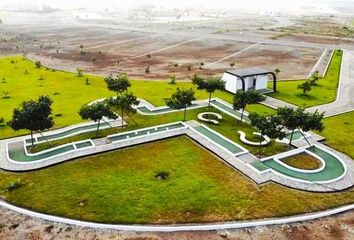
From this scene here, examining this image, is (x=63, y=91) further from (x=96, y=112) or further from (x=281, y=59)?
(x=281, y=59)

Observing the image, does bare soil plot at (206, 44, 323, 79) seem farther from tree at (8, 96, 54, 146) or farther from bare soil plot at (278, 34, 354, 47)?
tree at (8, 96, 54, 146)

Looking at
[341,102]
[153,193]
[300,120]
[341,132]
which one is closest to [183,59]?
A: [341,102]

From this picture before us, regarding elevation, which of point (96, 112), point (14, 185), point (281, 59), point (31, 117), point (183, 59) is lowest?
point (183, 59)

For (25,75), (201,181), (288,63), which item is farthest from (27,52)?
Result: (201,181)

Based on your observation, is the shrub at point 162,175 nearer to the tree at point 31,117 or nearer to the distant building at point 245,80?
the tree at point 31,117

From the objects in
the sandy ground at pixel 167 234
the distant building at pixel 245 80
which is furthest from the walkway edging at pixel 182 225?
the distant building at pixel 245 80
